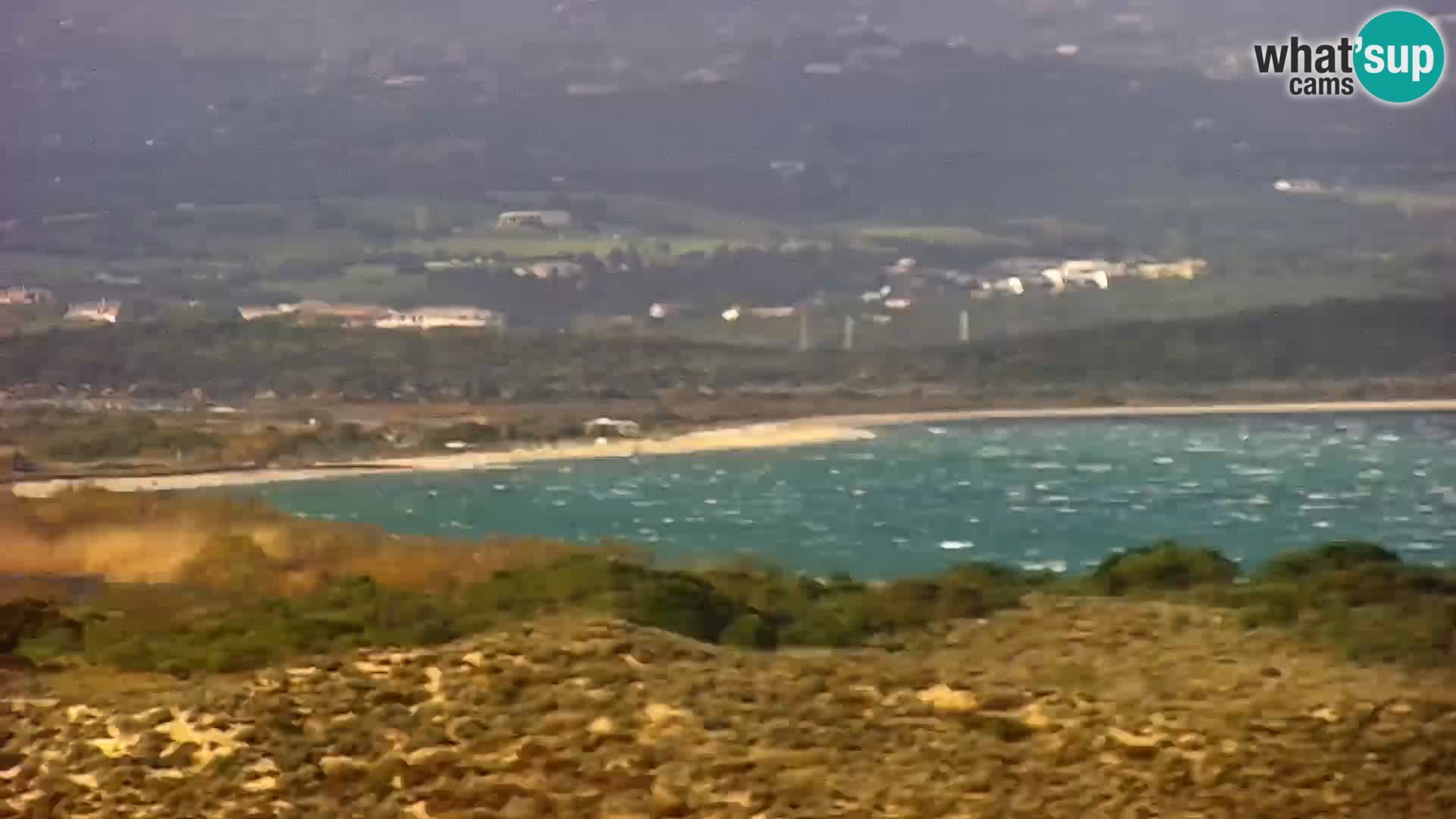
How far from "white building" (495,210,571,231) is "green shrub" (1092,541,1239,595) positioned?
8.94 ft

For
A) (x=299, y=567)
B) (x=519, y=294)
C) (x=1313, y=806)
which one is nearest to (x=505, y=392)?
(x=519, y=294)

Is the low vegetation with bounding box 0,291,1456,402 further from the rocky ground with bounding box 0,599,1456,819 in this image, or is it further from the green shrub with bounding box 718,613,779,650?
the rocky ground with bounding box 0,599,1456,819

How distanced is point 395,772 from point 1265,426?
12.3 feet

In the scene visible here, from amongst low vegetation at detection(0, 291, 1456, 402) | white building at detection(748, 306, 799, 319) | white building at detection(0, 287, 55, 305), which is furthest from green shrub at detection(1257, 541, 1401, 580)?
white building at detection(0, 287, 55, 305)

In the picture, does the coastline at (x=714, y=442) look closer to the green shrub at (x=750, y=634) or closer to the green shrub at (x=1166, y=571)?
the green shrub at (x=1166, y=571)

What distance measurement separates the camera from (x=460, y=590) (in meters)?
6.79

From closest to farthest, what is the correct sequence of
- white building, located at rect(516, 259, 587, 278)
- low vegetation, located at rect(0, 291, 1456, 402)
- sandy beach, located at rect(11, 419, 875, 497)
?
sandy beach, located at rect(11, 419, 875, 497) → low vegetation, located at rect(0, 291, 1456, 402) → white building, located at rect(516, 259, 587, 278)

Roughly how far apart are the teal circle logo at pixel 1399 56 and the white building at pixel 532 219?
332 centimetres

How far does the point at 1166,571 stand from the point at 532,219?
3.05 meters

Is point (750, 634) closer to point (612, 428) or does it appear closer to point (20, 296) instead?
point (612, 428)

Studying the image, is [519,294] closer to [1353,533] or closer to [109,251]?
[109,251]
